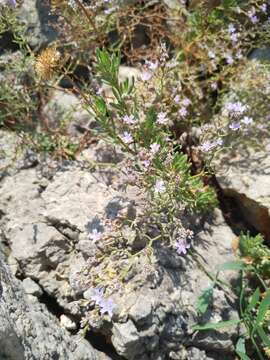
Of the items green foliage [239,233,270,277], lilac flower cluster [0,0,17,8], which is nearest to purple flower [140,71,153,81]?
lilac flower cluster [0,0,17,8]

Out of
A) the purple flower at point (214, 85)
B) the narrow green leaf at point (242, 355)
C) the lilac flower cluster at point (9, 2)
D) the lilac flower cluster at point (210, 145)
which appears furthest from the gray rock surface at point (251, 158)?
the lilac flower cluster at point (9, 2)

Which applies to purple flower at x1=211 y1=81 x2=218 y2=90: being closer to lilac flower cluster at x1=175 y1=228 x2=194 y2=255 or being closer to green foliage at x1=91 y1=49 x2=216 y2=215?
green foliage at x1=91 y1=49 x2=216 y2=215

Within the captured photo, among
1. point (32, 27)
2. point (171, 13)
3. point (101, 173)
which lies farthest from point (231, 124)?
point (32, 27)

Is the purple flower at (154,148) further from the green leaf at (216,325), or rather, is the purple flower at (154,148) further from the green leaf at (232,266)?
the green leaf at (216,325)

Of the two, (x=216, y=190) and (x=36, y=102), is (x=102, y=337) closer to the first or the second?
(x=216, y=190)

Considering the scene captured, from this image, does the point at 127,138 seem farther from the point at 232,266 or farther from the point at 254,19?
the point at 254,19
